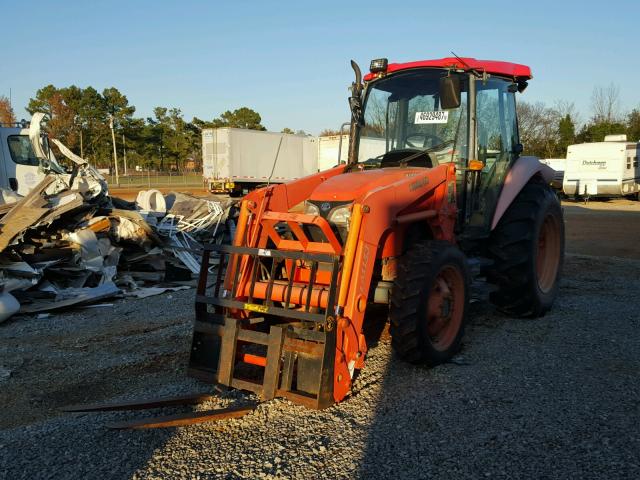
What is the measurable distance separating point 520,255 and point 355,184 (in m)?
2.40

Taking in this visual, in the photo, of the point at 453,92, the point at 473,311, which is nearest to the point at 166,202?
the point at 473,311

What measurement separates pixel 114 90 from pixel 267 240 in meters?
48.9

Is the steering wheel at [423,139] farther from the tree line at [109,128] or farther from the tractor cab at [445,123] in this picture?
the tree line at [109,128]

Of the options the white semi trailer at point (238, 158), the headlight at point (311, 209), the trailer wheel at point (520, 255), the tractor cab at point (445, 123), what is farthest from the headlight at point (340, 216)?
the white semi trailer at point (238, 158)

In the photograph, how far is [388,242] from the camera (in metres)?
5.00

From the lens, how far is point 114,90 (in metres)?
49.2

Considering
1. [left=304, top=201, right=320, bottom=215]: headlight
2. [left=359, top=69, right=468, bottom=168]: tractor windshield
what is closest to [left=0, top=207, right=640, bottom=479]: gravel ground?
[left=304, top=201, right=320, bottom=215]: headlight

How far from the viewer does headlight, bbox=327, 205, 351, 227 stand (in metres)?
4.78

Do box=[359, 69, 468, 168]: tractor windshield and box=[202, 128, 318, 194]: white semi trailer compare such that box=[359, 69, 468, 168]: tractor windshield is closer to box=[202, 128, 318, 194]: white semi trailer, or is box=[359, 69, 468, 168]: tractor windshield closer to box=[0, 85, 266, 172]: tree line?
box=[202, 128, 318, 194]: white semi trailer

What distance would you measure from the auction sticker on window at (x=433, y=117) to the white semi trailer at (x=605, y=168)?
78.6 feet

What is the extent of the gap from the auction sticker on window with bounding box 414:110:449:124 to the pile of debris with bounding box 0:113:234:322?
4.03 metres

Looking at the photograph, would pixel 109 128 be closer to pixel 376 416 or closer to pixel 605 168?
pixel 605 168

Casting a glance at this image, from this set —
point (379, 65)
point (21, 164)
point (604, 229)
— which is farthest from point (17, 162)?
point (604, 229)

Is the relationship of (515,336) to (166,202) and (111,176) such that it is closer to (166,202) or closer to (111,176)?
(166,202)
